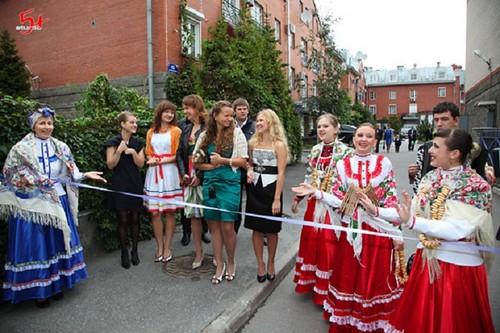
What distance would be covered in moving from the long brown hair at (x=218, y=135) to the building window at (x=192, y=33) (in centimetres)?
995

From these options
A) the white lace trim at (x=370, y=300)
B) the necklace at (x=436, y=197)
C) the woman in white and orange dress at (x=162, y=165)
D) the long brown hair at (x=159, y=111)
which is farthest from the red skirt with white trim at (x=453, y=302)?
the long brown hair at (x=159, y=111)

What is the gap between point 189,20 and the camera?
1408 cm

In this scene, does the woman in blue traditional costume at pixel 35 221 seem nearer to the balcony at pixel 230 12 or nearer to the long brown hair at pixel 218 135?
the long brown hair at pixel 218 135

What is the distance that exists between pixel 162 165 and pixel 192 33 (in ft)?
35.7

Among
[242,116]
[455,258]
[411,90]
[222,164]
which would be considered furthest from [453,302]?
[411,90]

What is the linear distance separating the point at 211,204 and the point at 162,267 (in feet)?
4.31

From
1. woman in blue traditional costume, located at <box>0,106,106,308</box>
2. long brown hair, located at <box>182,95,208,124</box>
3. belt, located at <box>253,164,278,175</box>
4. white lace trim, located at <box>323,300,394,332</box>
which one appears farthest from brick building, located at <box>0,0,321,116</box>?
white lace trim, located at <box>323,300,394,332</box>

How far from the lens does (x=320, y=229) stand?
154 inches

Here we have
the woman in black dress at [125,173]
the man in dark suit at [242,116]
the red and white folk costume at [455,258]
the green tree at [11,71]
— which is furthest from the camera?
the green tree at [11,71]

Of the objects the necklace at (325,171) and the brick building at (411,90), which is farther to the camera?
the brick building at (411,90)

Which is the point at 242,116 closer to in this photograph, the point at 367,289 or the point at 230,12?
the point at 367,289

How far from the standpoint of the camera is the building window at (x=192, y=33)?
44.1ft

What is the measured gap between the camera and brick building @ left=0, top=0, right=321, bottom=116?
42.3ft

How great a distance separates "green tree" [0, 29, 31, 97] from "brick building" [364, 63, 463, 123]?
202 feet
